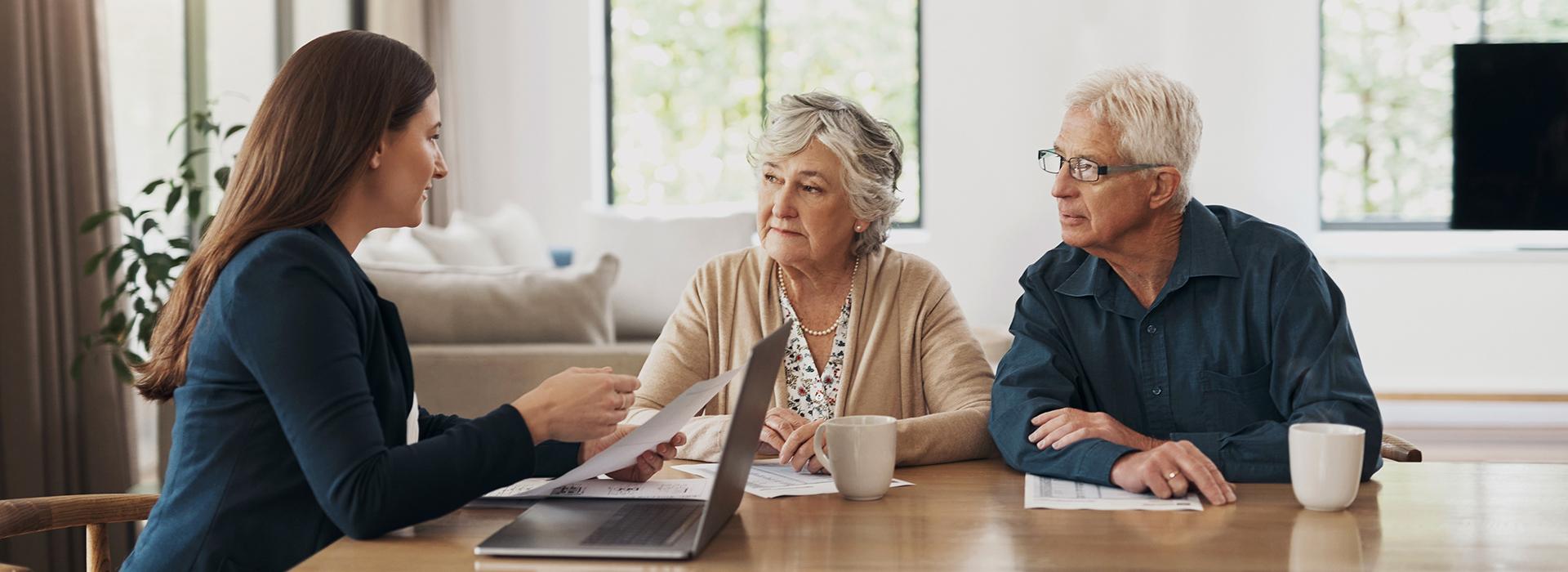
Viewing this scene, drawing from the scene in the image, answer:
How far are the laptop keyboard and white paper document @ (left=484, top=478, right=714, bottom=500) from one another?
0.20ft

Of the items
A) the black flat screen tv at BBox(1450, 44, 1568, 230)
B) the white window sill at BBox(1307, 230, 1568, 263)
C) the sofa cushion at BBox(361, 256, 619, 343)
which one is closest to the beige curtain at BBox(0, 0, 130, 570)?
the sofa cushion at BBox(361, 256, 619, 343)

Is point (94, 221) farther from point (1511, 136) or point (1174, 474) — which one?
point (1511, 136)

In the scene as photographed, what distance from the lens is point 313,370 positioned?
1202 mm

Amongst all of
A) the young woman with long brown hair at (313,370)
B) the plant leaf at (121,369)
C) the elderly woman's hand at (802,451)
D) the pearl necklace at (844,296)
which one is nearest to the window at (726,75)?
the plant leaf at (121,369)

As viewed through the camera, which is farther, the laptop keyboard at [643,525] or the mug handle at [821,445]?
the mug handle at [821,445]

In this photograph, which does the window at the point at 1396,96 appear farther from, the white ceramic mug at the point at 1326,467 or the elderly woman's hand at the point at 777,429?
the white ceramic mug at the point at 1326,467

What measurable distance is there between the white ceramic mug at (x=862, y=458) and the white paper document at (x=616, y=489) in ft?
0.48

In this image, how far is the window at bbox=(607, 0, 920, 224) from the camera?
23.7ft

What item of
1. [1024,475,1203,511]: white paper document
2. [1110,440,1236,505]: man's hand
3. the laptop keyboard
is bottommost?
[1024,475,1203,511]: white paper document

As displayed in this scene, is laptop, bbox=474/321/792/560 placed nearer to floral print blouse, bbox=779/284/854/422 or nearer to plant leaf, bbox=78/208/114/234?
floral print blouse, bbox=779/284/854/422

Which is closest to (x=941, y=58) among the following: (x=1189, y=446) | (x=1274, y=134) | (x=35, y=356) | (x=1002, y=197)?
(x=1002, y=197)

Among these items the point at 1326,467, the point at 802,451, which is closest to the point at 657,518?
the point at 802,451

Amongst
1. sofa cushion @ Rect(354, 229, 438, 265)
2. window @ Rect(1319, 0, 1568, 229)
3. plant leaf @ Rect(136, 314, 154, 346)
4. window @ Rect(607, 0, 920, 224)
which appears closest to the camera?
plant leaf @ Rect(136, 314, 154, 346)

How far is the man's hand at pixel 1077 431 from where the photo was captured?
1.57m
